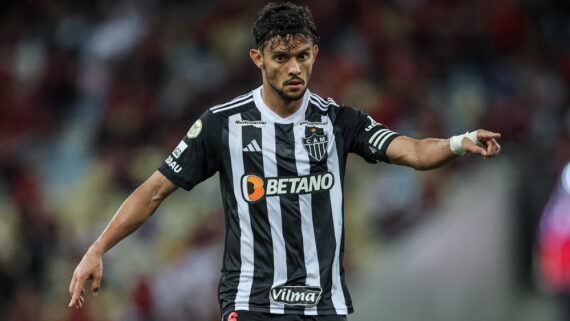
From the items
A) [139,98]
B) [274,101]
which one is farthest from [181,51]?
[274,101]

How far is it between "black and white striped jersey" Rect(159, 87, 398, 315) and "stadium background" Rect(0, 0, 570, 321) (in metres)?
3.51

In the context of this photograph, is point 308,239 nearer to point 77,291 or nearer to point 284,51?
point 284,51

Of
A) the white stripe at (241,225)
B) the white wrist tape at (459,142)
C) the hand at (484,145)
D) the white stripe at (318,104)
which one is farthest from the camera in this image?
the white stripe at (318,104)

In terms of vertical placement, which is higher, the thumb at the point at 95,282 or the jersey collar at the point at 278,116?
the jersey collar at the point at 278,116

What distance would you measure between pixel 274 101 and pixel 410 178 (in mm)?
4561

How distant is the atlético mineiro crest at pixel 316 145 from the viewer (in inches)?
179

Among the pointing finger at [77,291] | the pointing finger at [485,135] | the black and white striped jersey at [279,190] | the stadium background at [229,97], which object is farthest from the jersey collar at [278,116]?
the stadium background at [229,97]

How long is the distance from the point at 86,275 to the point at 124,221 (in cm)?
33

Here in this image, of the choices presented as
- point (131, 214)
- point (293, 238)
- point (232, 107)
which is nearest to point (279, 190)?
point (293, 238)

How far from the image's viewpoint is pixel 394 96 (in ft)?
31.9

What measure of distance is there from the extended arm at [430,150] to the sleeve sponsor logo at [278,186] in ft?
1.31

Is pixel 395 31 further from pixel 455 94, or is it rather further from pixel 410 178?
pixel 410 178

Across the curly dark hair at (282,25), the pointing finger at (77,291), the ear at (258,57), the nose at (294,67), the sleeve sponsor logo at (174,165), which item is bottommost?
the pointing finger at (77,291)

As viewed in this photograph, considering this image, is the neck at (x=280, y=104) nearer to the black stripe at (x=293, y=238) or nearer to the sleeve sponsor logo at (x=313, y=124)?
the sleeve sponsor logo at (x=313, y=124)
